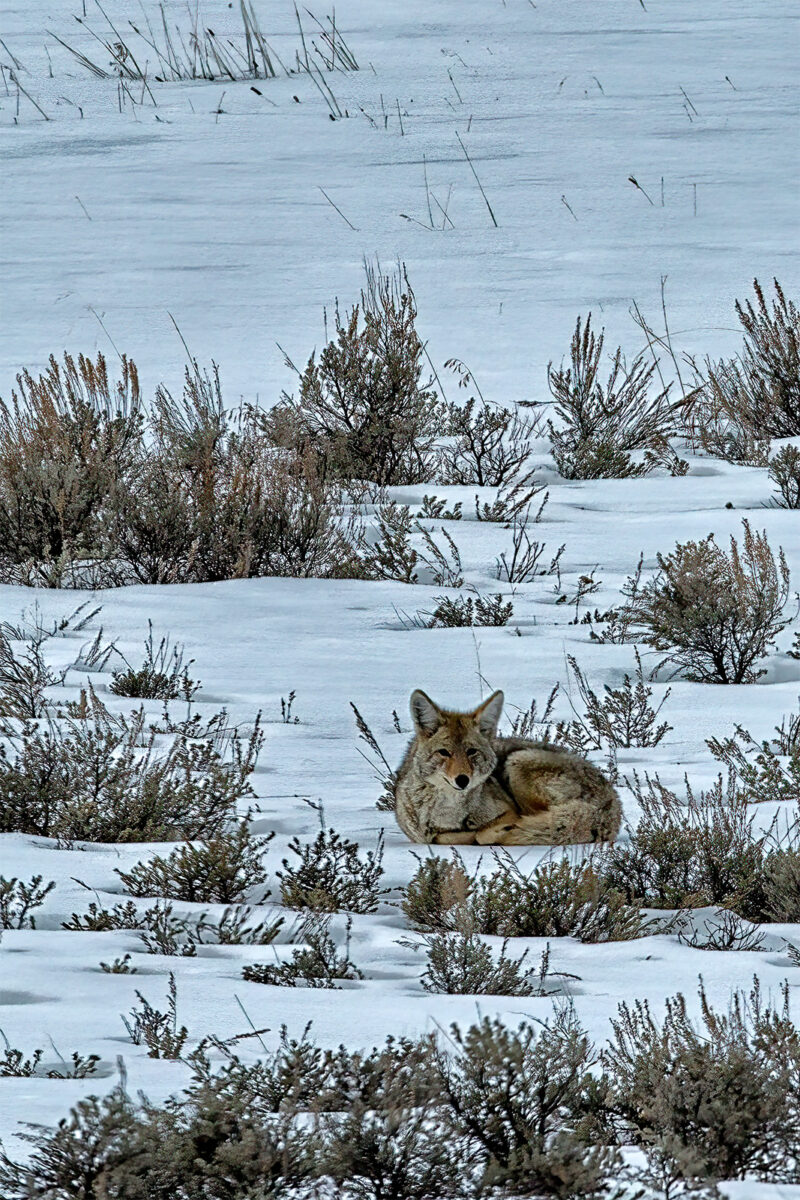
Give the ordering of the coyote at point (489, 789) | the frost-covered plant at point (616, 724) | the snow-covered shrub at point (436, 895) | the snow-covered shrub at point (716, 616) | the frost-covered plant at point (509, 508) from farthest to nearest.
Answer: the frost-covered plant at point (509, 508) → the snow-covered shrub at point (716, 616) → the frost-covered plant at point (616, 724) → the coyote at point (489, 789) → the snow-covered shrub at point (436, 895)

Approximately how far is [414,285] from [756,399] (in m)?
4.22

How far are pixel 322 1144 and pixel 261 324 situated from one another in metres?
9.88

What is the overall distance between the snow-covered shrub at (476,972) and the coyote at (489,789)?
936 mm

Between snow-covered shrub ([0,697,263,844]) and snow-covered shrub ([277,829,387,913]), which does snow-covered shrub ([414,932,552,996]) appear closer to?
snow-covered shrub ([277,829,387,913])

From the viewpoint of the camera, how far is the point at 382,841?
4211 mm

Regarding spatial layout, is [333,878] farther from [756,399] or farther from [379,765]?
[756,399]

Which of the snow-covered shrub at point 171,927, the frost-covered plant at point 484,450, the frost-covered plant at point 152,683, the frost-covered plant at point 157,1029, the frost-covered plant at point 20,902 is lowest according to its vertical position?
the frost-covered plant at point 157,1029

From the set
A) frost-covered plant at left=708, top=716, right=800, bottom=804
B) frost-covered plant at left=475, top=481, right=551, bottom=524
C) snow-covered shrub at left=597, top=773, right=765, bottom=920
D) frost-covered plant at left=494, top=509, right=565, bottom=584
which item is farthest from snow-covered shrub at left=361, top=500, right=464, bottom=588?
snow-covered shrub at left=597, top=773, right=765, bottom=920

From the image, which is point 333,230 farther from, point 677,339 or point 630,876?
point 630,876

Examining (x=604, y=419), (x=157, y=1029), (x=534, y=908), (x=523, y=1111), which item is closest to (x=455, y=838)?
(x=534, y=908)

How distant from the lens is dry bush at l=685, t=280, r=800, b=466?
359 inches

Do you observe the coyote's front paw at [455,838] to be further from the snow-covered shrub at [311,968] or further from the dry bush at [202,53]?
the dry bush at [202,53]

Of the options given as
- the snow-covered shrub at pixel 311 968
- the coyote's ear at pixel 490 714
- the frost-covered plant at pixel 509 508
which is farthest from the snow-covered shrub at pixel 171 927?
the frost-covered plant at pixel 509 508

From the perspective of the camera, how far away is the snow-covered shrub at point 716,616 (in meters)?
6.04
